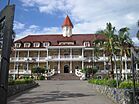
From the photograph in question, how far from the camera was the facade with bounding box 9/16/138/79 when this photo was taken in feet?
166

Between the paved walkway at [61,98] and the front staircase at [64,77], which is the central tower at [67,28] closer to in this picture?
the front staircase at [64,77]

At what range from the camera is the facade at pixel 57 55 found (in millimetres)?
50719

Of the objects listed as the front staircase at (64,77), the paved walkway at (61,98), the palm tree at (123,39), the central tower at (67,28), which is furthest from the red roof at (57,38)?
the paved walkway at (61,98)

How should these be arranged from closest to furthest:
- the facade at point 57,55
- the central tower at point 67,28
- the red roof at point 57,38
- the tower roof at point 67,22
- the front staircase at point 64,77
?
the front staircase at point 64,77 < the facade at point 57,55 < the red roof at point 57,38 < the central tower at point 67,28 < the tower roof at point 67,22

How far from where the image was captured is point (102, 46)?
28578mm

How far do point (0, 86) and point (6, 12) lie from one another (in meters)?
1.10

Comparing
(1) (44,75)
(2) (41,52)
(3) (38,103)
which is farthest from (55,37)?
(3) (38,103)

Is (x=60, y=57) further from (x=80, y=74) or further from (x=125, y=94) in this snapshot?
(x=125, y=94)

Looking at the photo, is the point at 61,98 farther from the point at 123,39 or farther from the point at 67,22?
the point at 67,22

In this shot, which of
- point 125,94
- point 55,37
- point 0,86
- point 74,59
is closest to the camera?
point 0,86

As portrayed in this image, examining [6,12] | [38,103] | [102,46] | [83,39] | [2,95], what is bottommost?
[38,103]

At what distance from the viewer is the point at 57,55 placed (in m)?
52.3

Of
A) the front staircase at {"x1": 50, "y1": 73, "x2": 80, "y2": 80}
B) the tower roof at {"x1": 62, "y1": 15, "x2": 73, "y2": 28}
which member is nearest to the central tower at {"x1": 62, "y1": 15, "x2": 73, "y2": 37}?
the tower roof at {"x1": 62, "y1": 15, "x2": 73, "y2": 28}

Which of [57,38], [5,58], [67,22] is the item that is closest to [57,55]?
[57,38]
